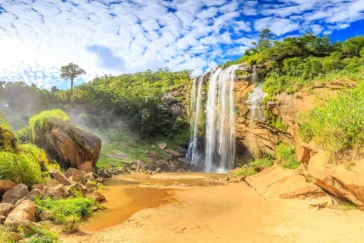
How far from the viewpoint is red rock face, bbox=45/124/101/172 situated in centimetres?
1691

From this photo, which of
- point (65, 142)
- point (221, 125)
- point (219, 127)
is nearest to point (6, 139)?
point (65, 142)

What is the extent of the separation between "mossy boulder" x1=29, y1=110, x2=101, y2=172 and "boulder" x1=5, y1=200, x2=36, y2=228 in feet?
35.0

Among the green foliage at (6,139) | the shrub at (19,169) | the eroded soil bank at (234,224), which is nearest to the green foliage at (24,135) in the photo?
the green foliage at (6,139)

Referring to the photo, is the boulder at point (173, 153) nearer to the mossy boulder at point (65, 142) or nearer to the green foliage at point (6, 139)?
the mossy boulder at point (65, 142)

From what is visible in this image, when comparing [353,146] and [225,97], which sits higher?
[225,97]

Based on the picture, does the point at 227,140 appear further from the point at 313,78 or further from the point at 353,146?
the point at 353,146

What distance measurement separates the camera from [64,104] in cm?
3475

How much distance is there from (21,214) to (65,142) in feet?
37.0

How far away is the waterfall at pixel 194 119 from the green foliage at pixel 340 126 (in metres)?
18.1

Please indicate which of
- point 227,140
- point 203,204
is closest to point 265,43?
point 227,140

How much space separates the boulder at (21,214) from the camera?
5656mm

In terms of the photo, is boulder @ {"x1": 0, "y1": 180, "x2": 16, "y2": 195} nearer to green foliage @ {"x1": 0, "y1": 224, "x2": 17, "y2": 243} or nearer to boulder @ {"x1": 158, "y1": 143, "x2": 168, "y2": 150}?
green foliage @ {"x1": 0, "y1": 224, "x2": 17, "y2": 243}

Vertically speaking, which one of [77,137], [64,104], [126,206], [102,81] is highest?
[102,81]

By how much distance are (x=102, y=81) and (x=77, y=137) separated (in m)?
37.0
